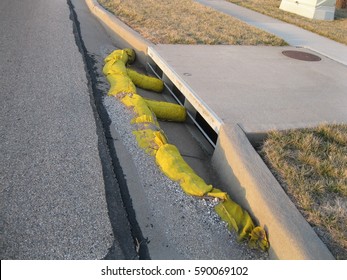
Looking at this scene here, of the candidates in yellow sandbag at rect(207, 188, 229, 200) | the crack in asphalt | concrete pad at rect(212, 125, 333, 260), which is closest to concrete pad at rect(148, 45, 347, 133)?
concrete pad at rect(212, 125, 333, 260)

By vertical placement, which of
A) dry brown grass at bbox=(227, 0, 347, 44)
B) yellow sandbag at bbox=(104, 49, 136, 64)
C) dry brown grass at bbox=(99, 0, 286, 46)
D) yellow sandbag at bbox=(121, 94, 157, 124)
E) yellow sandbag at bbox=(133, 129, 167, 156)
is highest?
dry brown grass at bbox=(227, 0, 347, 44)

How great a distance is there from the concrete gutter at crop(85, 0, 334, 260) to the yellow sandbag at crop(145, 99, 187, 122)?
0.97 feet

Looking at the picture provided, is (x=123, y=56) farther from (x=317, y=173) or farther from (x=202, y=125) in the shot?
(x=317, y=173)

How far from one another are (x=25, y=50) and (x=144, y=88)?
2042 millimetres

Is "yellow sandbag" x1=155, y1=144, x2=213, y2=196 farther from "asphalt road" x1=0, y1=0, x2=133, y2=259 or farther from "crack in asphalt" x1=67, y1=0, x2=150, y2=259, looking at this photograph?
"asphalt road" x1=0, y1=0, x2=133, y2=259

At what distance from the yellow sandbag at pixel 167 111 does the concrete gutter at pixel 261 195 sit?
0.30 meters

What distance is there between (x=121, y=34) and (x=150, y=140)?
3.93 metres

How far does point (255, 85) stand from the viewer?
4.57 m

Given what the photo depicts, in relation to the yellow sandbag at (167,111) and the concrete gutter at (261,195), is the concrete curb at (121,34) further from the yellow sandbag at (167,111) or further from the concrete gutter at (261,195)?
the concrete gutter at (261,195)

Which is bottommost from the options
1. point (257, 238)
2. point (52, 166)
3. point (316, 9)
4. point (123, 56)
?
point (257, 238)

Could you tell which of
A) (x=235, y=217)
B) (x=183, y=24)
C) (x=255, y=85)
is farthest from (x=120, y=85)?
(x=183, y=24)

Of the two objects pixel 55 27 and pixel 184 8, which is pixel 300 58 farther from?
pixel 55 27

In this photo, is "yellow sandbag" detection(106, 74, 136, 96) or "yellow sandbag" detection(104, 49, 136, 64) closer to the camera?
"yellow sandbag" detection(106, 74, 136, 96)

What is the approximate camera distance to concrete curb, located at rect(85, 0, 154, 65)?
19.5 feet
